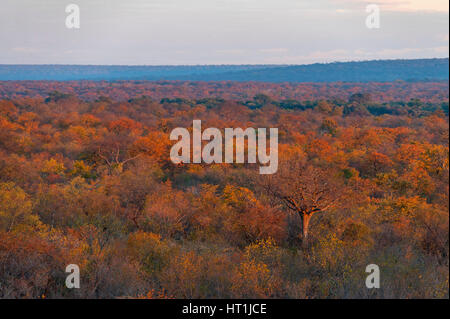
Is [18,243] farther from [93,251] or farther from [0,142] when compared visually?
[0,142]

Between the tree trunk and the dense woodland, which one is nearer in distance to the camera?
the dense woodland

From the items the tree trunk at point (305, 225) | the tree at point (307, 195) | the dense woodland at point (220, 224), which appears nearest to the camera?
the dense woodland at point (220, 224)

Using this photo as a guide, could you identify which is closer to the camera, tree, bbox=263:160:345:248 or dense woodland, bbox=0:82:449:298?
dense woodland, bbox=0:82:449:298

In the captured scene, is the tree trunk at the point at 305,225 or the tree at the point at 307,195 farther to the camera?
the tree at the point at 307,195

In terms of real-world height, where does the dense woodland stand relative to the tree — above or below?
below

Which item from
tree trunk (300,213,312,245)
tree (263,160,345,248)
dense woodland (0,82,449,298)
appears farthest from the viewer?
tree (263,160,345,248)

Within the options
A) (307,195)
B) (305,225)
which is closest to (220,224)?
(305,225)

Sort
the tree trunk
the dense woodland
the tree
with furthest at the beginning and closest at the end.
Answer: the tree < the tree trunk < the dense woodland

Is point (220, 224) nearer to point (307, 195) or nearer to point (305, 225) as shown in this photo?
point (305, 225)

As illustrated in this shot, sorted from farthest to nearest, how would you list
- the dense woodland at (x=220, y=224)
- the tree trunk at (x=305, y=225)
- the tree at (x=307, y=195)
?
the tree at (x=307, y=195) < the tree trunk at (x=305, y=225) < the dense woodland at (x=220, y=224)

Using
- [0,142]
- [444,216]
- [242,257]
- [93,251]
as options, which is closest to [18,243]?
[93,251]

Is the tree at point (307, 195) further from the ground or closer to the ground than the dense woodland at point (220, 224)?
further from the ground
